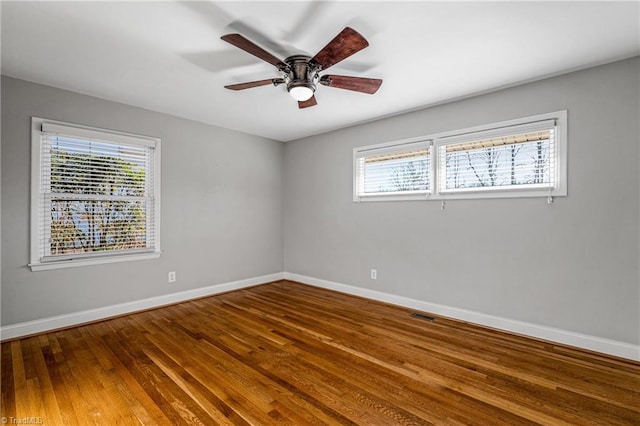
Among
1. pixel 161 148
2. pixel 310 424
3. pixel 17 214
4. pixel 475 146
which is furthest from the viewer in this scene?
pixel 161 148

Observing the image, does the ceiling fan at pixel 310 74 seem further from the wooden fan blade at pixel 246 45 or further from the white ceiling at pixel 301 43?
the white ceiling at pixel 301 43

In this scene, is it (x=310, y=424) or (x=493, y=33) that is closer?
(x=310, y=424)

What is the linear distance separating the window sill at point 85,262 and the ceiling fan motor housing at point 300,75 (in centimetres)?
279

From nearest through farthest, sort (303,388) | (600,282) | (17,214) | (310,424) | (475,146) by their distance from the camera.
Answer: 1. (310,424)
2. (303,388)
3. (600,282)
4. (17,214)
5. (475,146)

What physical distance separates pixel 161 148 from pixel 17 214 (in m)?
1.56

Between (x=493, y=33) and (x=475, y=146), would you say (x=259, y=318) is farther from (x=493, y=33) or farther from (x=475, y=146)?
(x=493, y=33)

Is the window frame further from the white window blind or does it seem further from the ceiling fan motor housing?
the ceiling fan motor housing

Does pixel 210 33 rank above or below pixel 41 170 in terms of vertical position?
above

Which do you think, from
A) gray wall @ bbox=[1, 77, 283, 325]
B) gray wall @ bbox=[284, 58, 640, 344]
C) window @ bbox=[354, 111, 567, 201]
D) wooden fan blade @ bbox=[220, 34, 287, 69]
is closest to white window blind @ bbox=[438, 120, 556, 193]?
window @ bbox=[354, 111, 567, 201]

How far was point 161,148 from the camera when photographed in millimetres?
3865

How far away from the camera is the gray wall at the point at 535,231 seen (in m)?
2.51

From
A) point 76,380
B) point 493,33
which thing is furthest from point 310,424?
point 493,33

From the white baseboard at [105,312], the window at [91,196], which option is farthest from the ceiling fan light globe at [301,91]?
the white baseboard at [105,312]

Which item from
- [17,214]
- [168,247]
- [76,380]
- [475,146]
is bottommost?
[76,380]
